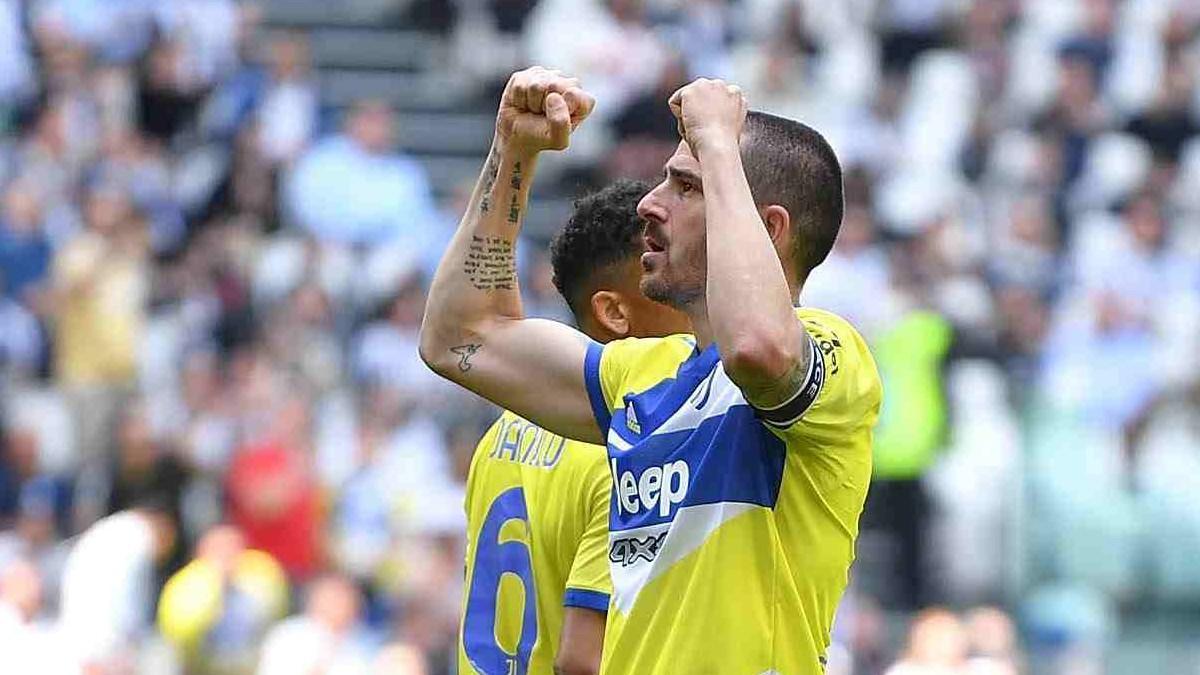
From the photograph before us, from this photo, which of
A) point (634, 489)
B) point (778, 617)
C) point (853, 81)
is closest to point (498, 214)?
point (634, 489)

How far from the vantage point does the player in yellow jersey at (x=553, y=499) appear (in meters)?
5.09

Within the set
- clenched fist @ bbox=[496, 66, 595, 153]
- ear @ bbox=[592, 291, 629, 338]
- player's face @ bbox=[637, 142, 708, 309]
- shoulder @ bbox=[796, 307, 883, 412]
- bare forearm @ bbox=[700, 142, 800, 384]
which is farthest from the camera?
ear @ bbox=[592, 291, 629, 338]

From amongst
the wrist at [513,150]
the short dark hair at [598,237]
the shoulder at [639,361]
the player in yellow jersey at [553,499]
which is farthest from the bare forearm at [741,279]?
the short dark hair at [598,237]

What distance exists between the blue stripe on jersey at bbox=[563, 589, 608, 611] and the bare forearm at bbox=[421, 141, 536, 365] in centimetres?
55

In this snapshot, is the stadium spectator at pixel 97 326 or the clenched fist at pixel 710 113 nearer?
the clenched fist at pixel 710 113

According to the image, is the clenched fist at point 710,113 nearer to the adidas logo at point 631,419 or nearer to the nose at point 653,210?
the nose at point 653,210

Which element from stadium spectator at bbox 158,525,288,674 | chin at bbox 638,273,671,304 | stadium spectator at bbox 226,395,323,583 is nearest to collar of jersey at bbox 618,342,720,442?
chin at bbox 638,273,671,304

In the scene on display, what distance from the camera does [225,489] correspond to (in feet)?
44.3

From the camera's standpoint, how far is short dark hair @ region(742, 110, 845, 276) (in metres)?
4.25

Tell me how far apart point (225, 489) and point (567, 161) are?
4.02 metres

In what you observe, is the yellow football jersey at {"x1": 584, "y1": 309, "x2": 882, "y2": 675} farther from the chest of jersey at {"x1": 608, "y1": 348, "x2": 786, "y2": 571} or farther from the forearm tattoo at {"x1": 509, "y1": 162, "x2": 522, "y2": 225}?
the forearm tattoo at {"x1": 509, "y1": 162, "x2": 522, "y2": 225}

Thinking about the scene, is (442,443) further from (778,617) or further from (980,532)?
(778,617)

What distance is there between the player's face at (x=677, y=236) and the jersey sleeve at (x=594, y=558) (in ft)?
2.47

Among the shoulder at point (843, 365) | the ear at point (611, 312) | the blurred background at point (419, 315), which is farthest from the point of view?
the blurred background at point (419, 315)
